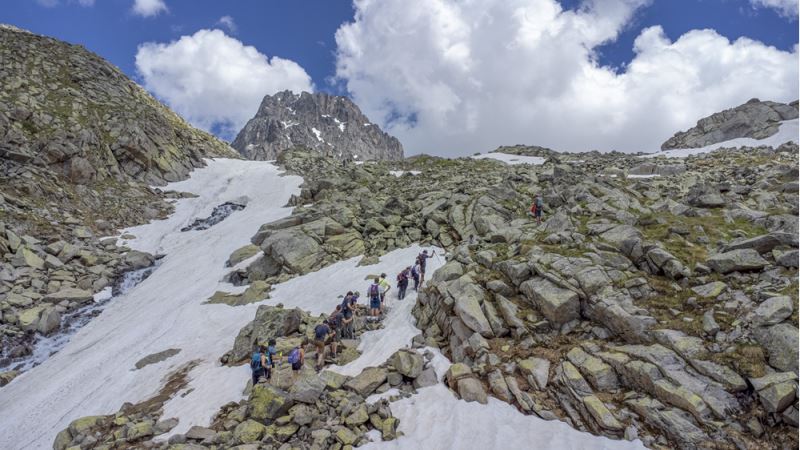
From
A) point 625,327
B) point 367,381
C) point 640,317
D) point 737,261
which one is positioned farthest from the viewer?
point 367,381

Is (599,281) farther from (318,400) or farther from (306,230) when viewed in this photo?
(306,230)

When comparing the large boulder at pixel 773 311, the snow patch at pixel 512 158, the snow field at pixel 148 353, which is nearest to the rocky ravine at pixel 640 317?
the large boulder at pixel 773 311

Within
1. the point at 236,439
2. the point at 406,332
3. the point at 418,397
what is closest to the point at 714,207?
the point at 406,332

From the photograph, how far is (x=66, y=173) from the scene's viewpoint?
1842 inches

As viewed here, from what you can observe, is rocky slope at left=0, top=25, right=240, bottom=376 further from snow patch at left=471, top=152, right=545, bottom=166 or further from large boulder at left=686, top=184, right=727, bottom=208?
snow patch at left=471, top=152, right=545, bottom=166

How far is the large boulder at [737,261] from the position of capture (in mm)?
12930

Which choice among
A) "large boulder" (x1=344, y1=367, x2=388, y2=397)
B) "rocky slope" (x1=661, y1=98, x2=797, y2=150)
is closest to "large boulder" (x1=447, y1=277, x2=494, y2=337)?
"large boulder" (x1=344, y1=367, x2=388, y2=397)

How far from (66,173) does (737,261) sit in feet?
206

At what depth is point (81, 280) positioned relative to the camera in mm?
31016

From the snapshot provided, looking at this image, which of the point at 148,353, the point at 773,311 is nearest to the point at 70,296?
the point at 148,353

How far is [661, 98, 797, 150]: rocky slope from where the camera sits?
6350 centimetres

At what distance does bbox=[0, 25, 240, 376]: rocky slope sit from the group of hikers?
1873cm

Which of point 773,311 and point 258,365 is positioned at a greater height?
point 773,311

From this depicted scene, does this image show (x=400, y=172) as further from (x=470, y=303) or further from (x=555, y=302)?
(x=555, y=302)
